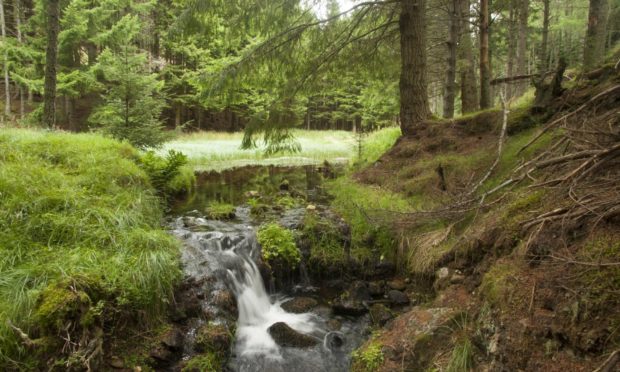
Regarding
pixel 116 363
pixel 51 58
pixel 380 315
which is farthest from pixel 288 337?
pixel 51 58

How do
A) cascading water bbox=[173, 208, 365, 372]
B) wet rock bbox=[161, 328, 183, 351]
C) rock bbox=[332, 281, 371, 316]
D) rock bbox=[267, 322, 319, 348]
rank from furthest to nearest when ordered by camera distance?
rock bbox=[332, 281, 371, 316]
rock bbox=[267, 322, 319, 348]
cascading water bbox=[173, 208, 365, 372]
wet rock bbox=[161, 328, 183, 351]

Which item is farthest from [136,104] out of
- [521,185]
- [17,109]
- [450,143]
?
[17,109]

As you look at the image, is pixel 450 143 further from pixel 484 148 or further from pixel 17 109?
pixel 17 109

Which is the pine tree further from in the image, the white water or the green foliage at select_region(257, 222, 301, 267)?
the white water

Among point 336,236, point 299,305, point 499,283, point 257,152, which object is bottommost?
point 299,305

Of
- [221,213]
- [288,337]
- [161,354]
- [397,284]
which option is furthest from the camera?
[221,213]

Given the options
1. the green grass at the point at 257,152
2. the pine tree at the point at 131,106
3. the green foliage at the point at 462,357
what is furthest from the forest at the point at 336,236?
the green grass at the point at 257,152

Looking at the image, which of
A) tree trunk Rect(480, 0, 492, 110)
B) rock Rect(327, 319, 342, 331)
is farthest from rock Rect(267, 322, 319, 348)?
tree trunk Rect(480, 0, 492, 110)

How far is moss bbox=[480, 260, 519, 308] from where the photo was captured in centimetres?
283

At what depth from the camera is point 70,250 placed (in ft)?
13.6

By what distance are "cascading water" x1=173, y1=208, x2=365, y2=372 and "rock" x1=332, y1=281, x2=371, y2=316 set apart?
0.43ft

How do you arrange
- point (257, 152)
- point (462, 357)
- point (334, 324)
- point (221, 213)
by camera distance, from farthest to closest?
point (257, 152) → point (221, 213) → point (334, 324) → point (462, 357)

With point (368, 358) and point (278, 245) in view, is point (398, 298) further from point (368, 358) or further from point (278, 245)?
point (278, 245)

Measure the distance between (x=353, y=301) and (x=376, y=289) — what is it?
39 centimetres
